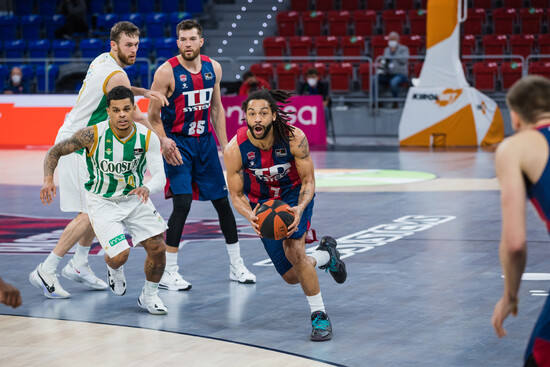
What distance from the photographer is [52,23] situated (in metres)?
27.0

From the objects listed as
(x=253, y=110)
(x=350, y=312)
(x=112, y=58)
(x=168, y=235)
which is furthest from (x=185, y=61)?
(x=350, y=312)

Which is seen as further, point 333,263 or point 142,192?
point 333,263

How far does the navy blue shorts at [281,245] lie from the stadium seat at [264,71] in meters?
16.9

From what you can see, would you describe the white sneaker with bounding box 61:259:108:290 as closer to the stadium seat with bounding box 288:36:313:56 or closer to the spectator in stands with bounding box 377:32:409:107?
the spectator in stands with bounding box 377:32:409:107

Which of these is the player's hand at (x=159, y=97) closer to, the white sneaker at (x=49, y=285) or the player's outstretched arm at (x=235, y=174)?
the player's outstretched arm at (x=235, y=174)

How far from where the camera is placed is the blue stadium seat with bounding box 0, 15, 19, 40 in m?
26.9

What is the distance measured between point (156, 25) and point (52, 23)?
3.34 meters

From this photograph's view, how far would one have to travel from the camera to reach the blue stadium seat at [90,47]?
81.4 ft

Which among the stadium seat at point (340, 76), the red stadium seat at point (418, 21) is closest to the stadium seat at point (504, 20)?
the red stadium seat at point (418, 21)

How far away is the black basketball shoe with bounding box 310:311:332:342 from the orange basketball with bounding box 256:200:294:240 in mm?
542

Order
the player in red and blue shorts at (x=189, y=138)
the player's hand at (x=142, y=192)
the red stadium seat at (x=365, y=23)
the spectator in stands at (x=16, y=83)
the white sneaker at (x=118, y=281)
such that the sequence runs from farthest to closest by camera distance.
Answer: the red stadium seat at (x=365, y=23) < the spectator in stands at (x=16, y=83) < the player in red and blue shorts at (x=189, y=138) < the white sneaker at (x=118, y=281) < the player's hand at (x=142, y=192)

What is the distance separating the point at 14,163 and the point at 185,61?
10246 mm

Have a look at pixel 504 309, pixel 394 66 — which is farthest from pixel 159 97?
pixel 394 66

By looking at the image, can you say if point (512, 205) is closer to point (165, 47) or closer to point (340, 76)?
point (340, 76)
